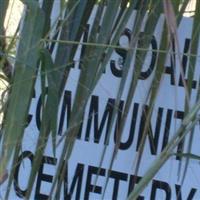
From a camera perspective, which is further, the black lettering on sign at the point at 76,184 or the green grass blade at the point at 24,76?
the black lettering on sign at the point at 76,184

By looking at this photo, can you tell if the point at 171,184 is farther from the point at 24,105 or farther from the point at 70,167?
the point at 24,105

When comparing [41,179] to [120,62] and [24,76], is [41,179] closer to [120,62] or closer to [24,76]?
[120,62]

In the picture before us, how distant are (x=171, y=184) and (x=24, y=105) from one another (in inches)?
22.4

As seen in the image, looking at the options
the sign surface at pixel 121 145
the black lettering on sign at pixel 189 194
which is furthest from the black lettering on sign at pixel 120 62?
the black lettering on sign at pixel 189 194

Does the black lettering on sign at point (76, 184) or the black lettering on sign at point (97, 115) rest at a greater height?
the black lettering on sign at point (97, 115)

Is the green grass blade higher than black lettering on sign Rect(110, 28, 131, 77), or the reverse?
black lettering on sign Rect(110, 28, 131, 77)

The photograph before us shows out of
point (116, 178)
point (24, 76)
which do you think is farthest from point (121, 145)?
point (24, 76)

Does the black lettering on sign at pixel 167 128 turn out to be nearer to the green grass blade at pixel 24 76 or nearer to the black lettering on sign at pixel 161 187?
the black lettering on sign at pixel 161 187

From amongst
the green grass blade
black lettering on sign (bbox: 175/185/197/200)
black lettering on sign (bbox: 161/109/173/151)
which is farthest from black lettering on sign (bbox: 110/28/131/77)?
the green grass blade

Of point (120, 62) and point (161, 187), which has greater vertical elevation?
point (120, 62)

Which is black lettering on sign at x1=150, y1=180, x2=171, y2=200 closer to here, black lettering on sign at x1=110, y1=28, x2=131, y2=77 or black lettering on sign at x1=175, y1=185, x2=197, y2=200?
black lettering on sign at x1=175, y1=185, x2=197, y2=200

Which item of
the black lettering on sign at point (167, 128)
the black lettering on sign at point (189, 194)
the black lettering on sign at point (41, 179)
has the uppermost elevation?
the black lettering on sign at point (167, 128)

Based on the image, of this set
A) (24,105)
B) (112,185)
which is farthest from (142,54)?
(112,185)

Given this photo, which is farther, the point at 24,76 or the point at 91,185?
the point at 91,185
